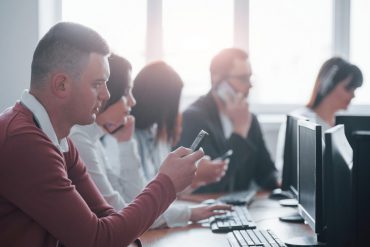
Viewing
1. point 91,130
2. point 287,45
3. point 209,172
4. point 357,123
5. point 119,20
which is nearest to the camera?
point 91,130

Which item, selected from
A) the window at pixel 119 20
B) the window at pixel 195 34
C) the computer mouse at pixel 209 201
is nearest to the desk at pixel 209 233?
the computer mouse at pixel 209 201

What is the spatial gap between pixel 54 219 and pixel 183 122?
Result: 1683mm

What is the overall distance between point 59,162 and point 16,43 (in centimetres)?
232

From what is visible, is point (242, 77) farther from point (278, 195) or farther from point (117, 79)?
point (117, 79)

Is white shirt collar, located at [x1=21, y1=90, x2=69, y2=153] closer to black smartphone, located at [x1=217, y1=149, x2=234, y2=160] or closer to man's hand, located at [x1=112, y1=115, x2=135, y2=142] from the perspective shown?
man's hand, located at [x1=112, y1=115, x2=135, y2=142]

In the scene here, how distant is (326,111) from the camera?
117 inches

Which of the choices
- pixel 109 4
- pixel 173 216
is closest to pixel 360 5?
pixel 109 4

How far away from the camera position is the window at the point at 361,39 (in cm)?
393

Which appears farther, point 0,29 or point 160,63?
point 0,29

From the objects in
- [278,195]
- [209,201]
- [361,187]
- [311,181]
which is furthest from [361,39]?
[361,187]

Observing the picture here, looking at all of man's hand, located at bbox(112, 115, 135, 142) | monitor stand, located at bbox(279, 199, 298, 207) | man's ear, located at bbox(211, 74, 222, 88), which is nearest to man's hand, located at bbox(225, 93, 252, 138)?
man's ear, located at bbox(211, 74, 222, 88)

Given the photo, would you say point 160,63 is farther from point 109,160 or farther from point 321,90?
point 321,90

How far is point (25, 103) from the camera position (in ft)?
3.54

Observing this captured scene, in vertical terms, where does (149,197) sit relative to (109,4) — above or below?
below
